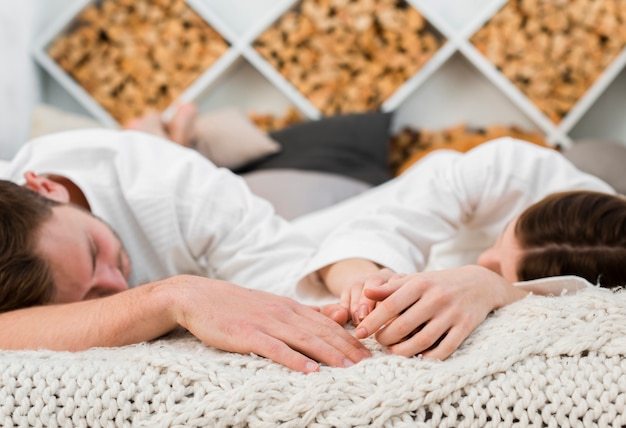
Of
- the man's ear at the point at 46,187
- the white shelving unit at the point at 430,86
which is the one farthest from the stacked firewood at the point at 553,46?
the man's ear at the point at 46,187

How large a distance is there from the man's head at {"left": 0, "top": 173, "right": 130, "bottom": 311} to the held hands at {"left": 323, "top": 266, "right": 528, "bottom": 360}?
17.6 inches

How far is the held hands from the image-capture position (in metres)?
0.83

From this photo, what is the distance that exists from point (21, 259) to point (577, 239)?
0.78 m

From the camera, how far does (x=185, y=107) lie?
2279 mm

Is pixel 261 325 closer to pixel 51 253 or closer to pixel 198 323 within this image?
pixel 198 323

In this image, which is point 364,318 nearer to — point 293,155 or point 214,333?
point 214,333

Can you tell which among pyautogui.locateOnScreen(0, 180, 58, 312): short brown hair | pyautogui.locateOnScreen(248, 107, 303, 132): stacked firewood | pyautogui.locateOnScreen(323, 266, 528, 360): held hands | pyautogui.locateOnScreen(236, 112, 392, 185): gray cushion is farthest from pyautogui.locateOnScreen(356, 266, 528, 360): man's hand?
pyautogui.locateOnScreen(248, 107, 303, 132): stacked firewood

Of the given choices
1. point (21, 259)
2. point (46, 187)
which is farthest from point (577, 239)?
point (46, 187)

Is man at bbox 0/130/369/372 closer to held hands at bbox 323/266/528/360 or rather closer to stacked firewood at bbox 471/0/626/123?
held hands at bbox 323/266/528/360

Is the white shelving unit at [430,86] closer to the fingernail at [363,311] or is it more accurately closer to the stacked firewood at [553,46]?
the stacked firewood at [553,46]

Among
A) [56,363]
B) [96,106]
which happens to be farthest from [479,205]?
[96,106]

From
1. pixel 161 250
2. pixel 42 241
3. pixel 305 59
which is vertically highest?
pixel 305 59

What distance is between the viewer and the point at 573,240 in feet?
3.45

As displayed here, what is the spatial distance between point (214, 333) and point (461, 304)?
0.96 ft
